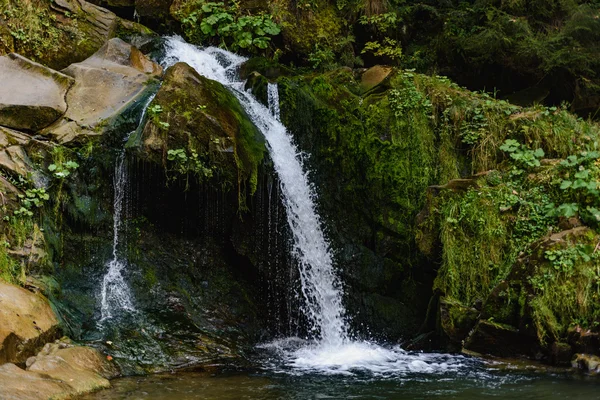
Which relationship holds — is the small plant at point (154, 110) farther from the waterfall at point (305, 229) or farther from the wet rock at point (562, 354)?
the wet rock at point (562, 354)

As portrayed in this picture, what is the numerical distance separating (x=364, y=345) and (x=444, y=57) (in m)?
7.61

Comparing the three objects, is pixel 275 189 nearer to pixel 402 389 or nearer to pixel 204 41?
pixel 402 389

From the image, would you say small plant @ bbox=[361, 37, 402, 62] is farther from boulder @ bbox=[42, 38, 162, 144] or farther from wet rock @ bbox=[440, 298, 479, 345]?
wet rock @ bbox=[440, 298, 479, 345]

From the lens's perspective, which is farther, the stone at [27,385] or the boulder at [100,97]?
the boulder at [100,97]

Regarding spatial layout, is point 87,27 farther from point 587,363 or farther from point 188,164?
point 587,363

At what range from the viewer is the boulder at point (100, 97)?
25.6ft

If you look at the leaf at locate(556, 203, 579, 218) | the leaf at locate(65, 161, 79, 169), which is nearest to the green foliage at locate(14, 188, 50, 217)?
the leaf at locate(65, 161, 79, 169)

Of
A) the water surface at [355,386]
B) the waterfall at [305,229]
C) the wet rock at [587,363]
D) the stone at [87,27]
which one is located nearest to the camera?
the water surface at [355,386]

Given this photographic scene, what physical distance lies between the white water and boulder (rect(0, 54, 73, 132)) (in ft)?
8.50

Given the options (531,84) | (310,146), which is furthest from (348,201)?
(531,84)

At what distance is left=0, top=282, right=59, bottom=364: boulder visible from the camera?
5270 millimetres

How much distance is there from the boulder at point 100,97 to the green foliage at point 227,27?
9.28 feet

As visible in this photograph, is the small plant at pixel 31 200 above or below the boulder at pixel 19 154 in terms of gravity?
below

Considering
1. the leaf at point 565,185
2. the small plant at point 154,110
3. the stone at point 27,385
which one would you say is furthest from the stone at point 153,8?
the stone at point 27,385
